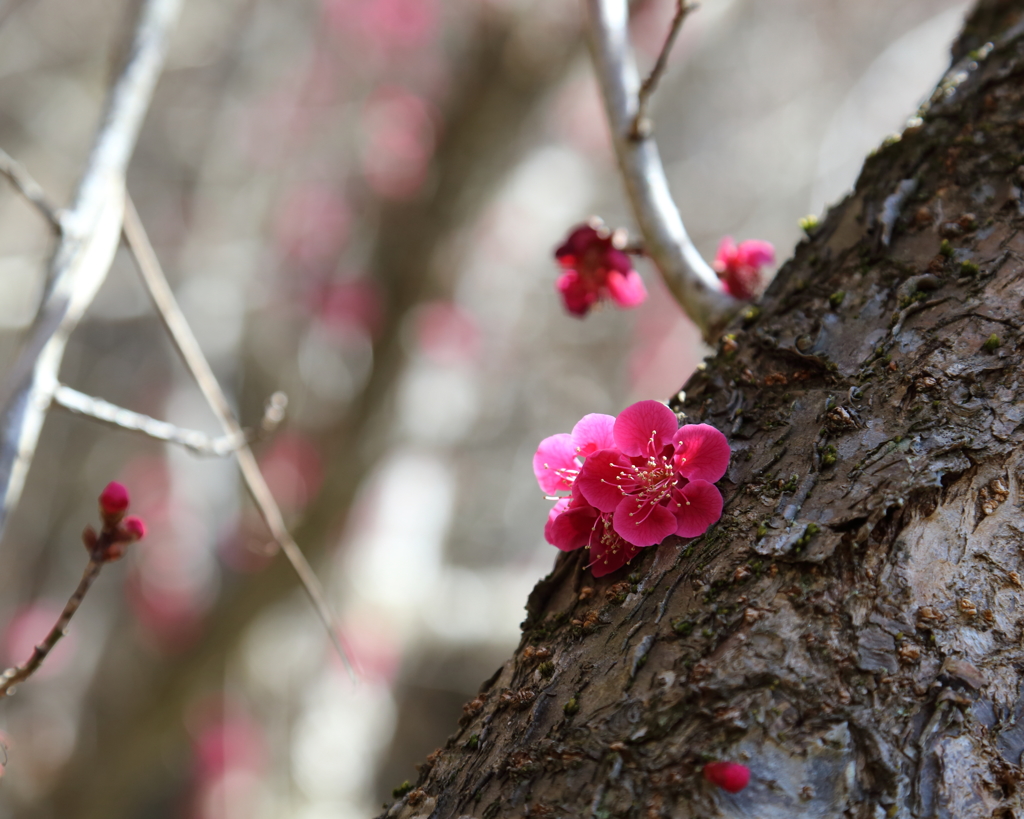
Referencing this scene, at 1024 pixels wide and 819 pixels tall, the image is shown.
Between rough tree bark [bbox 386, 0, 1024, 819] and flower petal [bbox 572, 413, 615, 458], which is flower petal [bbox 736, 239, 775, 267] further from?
flower petal [bbox 572, 413, 615, 458]

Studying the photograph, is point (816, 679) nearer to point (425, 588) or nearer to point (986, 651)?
point (986, 651)

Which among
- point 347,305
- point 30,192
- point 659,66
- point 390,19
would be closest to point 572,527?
point 659,66

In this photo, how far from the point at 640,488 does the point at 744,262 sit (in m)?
0.75

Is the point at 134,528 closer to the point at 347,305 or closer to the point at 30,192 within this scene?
the point at 30,192

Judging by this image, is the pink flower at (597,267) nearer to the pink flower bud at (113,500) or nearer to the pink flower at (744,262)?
the pink flower at (744,262)

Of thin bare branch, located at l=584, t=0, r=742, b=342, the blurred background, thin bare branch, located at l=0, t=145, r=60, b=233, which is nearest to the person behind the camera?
thin bare branch, located at l=0, t=145, r=60, b=233

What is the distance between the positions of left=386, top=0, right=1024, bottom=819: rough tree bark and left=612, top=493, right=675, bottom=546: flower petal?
0.09ft

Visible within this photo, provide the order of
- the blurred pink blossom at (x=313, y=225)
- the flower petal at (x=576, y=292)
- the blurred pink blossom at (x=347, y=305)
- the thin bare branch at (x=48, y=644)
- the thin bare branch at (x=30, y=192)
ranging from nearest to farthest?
1. the thin bare branch at (x=48, y=644)
2. the thin bare branch at (x=30, y=192)
3. the flower petal at (x=576, y=292)
4. the blurred pink blossom at (x=347, y=305)
5. the blurred pink blossom at (x=313, y=225)

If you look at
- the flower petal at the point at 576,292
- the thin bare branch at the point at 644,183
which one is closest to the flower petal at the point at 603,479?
the thin bare branch at the point at 644,183

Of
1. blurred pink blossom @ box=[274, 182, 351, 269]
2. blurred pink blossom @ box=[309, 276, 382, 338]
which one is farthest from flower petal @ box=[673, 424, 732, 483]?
blurred pink blossom @ box=[274, 182, 351, 269]


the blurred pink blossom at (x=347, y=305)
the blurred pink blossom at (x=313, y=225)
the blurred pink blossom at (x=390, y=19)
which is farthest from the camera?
the blurred pink blossom at (x=313, y=225)

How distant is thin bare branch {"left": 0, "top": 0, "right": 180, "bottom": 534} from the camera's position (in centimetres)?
117

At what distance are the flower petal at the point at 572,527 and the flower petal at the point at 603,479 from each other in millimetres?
33

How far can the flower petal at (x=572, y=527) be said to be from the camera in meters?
1.03
